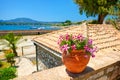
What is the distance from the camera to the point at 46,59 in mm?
10367

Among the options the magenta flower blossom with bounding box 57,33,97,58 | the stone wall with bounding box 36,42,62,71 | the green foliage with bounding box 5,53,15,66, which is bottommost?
the green foliage with bounding box 5,53,15,66

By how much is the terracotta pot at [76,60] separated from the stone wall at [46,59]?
4.93 m

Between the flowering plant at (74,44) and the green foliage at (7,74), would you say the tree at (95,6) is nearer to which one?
the green foliage at (7,74)

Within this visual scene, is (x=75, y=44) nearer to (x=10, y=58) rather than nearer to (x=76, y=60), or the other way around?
(x=76, y=60)

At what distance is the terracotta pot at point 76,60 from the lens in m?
3.34

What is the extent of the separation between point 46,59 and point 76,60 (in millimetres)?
7160

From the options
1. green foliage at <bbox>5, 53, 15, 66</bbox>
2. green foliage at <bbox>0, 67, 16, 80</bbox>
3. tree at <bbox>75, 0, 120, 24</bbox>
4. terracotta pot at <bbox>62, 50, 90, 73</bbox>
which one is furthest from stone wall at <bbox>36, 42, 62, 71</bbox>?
tree at <bbox>75, 0, 120, 24</bbox>

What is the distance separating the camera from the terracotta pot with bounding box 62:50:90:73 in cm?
334

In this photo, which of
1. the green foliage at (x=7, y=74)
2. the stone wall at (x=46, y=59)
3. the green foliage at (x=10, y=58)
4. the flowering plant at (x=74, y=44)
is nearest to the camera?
the flowering plant at (x=74, y=44)

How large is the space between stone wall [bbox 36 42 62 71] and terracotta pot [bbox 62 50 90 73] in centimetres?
493

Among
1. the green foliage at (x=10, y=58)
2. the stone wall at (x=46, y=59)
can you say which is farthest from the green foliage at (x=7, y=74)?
the green foliage at (x=10, y=58)

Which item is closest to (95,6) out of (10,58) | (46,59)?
(10,58)

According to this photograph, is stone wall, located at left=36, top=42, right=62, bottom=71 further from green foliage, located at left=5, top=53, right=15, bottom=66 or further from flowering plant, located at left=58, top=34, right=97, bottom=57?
green foliage, located at left=5, top=53, right=15, bottom=66

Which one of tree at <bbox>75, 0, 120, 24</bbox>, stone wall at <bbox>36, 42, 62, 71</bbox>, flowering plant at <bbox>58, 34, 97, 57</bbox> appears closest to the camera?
flowering plant at <bbox>58, 34, 97, 57</bbox>
